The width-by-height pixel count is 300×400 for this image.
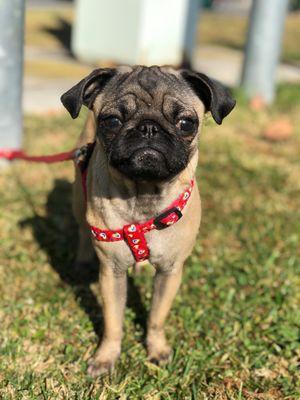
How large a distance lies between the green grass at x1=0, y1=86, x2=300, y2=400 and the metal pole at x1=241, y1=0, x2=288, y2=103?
351cm

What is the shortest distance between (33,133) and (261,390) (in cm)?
498

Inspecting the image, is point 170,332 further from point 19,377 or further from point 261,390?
point 19,377

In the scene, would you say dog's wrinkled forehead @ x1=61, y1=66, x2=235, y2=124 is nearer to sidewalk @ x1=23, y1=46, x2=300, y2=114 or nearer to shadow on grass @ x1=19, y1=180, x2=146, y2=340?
shadow on grass @ x1=19, y1=180, x2=146, y2=340

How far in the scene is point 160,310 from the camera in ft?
10.7

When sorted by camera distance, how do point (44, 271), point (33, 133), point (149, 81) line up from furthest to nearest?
point (33, 133), point (44, 271), point (149, 81)

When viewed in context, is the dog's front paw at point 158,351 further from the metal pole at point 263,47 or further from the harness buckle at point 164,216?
the metal pole at point 263,47

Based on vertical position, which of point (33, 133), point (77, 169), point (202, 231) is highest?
point (77, 169)

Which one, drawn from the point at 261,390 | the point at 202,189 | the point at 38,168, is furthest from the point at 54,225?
the point at 261,390

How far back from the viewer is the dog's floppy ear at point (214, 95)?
2.73 m

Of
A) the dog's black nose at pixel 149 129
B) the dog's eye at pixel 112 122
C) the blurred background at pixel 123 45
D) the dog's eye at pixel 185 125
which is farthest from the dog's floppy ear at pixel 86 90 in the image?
the blurred background at pixel 123 45

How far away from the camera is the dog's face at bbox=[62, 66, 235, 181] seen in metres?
2.57

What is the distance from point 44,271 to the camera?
4215 millimetres

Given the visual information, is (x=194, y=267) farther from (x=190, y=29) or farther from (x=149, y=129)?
(x=190, y=29)

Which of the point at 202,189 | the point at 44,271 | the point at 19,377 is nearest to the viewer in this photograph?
the point at 19,377
